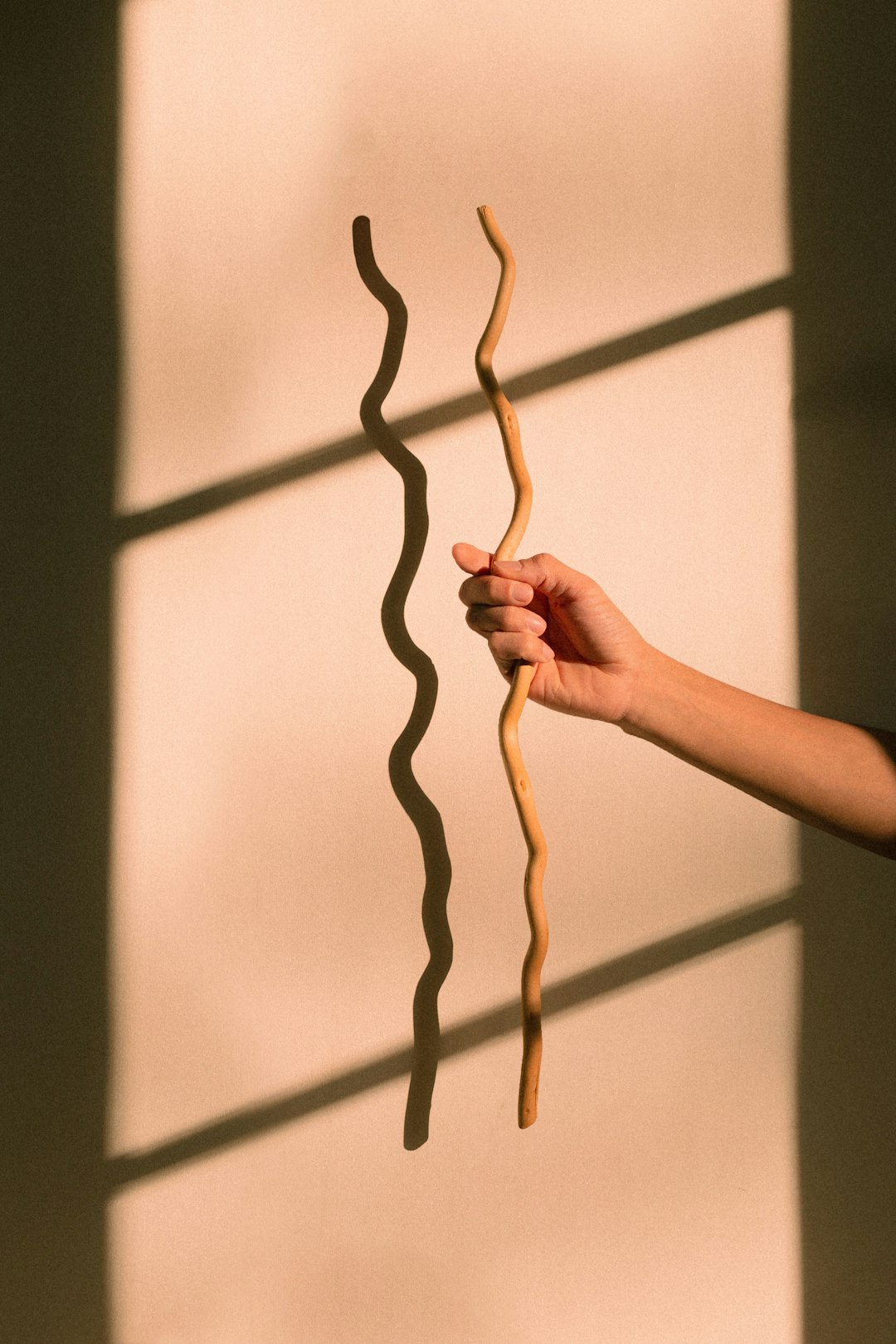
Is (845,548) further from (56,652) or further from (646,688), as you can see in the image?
(56,652)

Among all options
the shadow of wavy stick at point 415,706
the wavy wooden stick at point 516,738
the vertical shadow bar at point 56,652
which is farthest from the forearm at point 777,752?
the vertical shadow bar at point 56,652

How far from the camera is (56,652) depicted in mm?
904

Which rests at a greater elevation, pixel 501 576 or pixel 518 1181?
pixel 501 576

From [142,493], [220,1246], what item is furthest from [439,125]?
[220,1246]

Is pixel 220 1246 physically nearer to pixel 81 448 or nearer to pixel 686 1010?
pixel 686 1010

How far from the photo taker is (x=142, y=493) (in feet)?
2.95

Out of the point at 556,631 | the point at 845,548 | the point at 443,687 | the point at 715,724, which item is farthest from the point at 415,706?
the point at 845,548

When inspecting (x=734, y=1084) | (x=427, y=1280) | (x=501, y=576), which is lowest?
(x=427, y=1280)

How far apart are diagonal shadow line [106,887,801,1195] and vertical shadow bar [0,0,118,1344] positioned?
0.07 metres

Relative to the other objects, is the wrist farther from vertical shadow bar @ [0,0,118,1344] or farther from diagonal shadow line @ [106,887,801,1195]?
vertical shadow bar @ [0,0,118,1344]

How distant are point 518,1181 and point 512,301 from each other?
85cm

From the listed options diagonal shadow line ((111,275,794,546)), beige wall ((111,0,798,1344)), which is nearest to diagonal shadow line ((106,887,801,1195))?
beige wall ((111,0,798,1344))

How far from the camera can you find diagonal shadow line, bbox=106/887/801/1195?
0.88 metres

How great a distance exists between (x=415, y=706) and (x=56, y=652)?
0.36 metres
